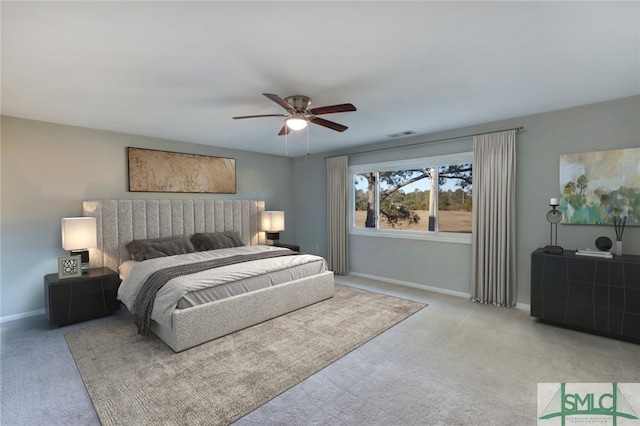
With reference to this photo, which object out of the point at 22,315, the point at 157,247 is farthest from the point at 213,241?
the point at 22,315

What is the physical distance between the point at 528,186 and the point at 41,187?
6.28 meters

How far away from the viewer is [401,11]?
1.70m

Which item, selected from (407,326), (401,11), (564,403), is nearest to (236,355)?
(407,326)

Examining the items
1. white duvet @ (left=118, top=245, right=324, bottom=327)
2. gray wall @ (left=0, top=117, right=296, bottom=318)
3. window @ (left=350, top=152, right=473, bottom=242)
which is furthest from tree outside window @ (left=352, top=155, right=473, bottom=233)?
gray wall @ (left=0, top=117, right=296, bottom=318)

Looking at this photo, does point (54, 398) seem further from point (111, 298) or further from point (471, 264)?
point (471, 264)

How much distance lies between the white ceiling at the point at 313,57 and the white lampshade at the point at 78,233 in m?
1.27

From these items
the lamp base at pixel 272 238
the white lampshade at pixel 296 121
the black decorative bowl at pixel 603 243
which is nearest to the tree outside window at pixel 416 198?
the black decorative bowl at pixel 603 243

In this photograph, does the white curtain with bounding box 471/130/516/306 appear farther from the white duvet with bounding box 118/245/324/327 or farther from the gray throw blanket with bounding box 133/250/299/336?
the gray throw blanket with bounding box 133/250/299/336

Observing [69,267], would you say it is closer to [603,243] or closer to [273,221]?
[273,221]

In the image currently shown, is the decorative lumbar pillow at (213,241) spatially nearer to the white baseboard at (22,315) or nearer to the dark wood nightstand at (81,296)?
the dark wood nightstand at (81,296)

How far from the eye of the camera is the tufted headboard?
Answer: 4.11 metres

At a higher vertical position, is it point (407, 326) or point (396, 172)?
point (396, 172)

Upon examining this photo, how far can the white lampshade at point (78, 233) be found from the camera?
3596 mm

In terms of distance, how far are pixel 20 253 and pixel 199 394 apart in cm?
329
